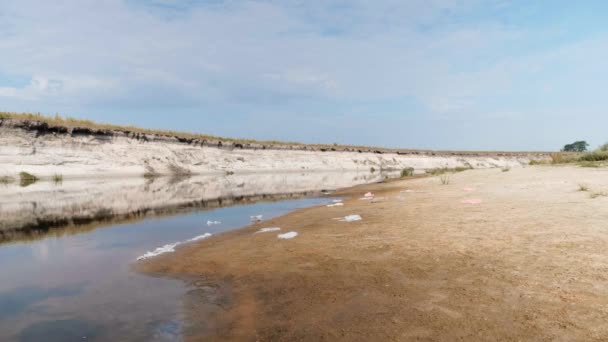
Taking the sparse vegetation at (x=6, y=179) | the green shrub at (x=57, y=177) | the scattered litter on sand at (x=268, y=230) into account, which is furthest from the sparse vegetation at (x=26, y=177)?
the scattered litter on sand at (x=268, y=230)

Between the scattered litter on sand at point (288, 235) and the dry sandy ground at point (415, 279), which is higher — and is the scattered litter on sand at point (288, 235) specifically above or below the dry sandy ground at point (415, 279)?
below

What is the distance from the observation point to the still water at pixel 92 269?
3.67 m

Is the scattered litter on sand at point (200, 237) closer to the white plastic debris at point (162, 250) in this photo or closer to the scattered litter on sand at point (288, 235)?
the white plastic debris at point (162, 250)

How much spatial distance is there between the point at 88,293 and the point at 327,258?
10.5 feet

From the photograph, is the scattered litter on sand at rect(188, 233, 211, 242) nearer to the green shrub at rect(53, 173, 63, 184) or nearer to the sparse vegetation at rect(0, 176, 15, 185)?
the green shrub at rect(53, 173, 63, 184)

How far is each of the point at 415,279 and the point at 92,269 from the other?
488 centimetres

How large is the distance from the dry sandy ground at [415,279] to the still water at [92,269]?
1.49 ft

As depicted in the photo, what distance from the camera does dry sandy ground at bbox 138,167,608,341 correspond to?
3.19 m

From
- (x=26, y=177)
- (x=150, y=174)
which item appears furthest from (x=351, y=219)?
(x=150, y=174)

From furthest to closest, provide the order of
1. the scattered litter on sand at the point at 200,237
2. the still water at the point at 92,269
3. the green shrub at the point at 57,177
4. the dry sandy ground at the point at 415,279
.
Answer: the green shrub at the point at 57,177 < the scattered litter on sand at the point at 200,237 < the still water at the point at 92,269 < the dry sandy ground at the point at 415,279

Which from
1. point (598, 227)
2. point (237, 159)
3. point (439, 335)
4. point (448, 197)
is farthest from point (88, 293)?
point (237, 159)

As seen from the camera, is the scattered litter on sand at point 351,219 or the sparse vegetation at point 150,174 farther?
the sparse vegetation at point 150,174

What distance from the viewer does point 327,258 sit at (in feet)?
18.0

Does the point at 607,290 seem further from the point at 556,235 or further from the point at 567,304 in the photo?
the point at 556,235
